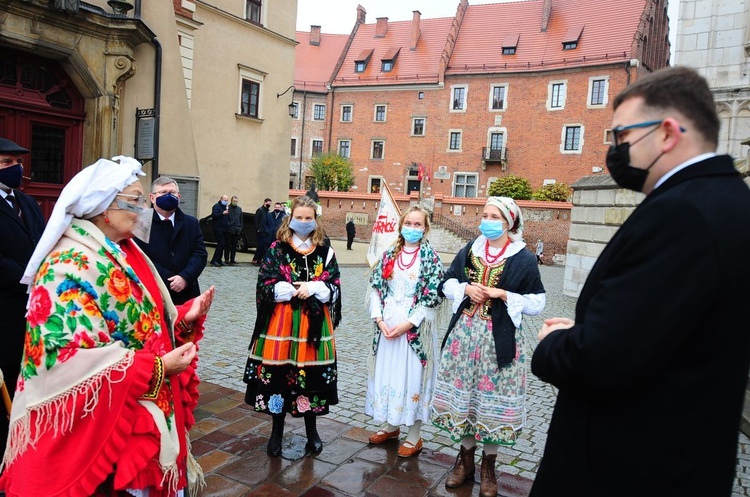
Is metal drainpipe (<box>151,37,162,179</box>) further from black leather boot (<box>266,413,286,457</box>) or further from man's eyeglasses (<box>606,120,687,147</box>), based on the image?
man's eyeglasses (<box>606,120,687,147</box>)

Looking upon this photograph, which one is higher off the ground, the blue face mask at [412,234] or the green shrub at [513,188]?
the green shrub at [513,188]

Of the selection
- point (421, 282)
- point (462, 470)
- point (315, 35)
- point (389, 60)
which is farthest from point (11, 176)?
point (315, 35)

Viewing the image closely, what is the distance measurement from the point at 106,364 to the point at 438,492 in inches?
95.9

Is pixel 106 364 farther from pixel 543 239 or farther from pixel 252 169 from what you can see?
pixel 543 239

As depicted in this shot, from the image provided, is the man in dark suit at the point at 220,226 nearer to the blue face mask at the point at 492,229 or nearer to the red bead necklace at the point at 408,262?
the red bead necklace at the point at 408,262

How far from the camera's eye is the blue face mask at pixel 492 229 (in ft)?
12.6

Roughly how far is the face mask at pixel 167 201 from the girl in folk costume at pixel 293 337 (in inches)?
45.2

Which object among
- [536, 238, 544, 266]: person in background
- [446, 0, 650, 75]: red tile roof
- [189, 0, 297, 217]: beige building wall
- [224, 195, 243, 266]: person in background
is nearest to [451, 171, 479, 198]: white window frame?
[446, 0, 650, 75]: red tile roof

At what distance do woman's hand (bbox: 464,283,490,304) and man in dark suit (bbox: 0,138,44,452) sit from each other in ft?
9.77

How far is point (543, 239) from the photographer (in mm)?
29938

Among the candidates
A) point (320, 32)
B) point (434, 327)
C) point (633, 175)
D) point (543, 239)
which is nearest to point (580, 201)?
point (434, 327)

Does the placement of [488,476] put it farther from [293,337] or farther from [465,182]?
[465,182]

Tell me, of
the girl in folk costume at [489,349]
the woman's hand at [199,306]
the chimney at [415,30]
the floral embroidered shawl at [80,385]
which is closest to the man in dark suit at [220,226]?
the girl in folk costume at [489,349]

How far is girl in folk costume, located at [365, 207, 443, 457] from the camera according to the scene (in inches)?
166
